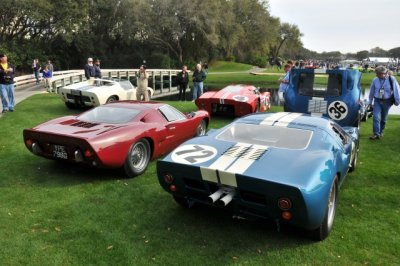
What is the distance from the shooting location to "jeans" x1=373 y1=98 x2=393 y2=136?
8.87 m

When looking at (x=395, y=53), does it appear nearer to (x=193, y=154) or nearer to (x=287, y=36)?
(x=287, y=36)

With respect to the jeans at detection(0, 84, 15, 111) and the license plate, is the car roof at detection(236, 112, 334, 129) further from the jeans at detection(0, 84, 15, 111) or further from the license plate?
the jeans at detection(0, 84, 15, 111)

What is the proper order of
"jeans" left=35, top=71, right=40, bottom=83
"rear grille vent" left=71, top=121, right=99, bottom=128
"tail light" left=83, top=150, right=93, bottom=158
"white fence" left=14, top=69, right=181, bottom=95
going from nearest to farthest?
1. "tail light" left=83, top=150, right=93, bottom=158
2. "rear grille vent" left=71, top=121, right=99, bottom=128
3. "white fence" left=14, top=69, right=181, bottom=95
4. "jeans" left=35, top=71, right=40, bottom=83

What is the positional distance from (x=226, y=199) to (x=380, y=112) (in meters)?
6.80

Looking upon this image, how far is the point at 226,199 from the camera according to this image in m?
3.67

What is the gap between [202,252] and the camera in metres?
3.76

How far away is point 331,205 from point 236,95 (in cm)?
788

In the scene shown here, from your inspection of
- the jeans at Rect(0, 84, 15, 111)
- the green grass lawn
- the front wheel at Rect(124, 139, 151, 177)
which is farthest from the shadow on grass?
the jeans at Rect(0, 84, 15, 111)

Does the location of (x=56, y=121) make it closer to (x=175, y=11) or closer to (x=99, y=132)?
(x=99, y=132)

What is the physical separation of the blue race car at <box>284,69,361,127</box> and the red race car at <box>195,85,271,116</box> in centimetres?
203

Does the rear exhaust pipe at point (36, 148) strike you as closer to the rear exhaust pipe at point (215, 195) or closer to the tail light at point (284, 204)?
the rear exhaust pipe at point (215, 195)

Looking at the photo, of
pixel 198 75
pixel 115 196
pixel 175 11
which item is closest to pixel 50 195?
pixel 115 196

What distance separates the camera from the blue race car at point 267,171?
3.48 m

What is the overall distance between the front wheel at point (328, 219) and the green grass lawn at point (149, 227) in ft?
0.34
